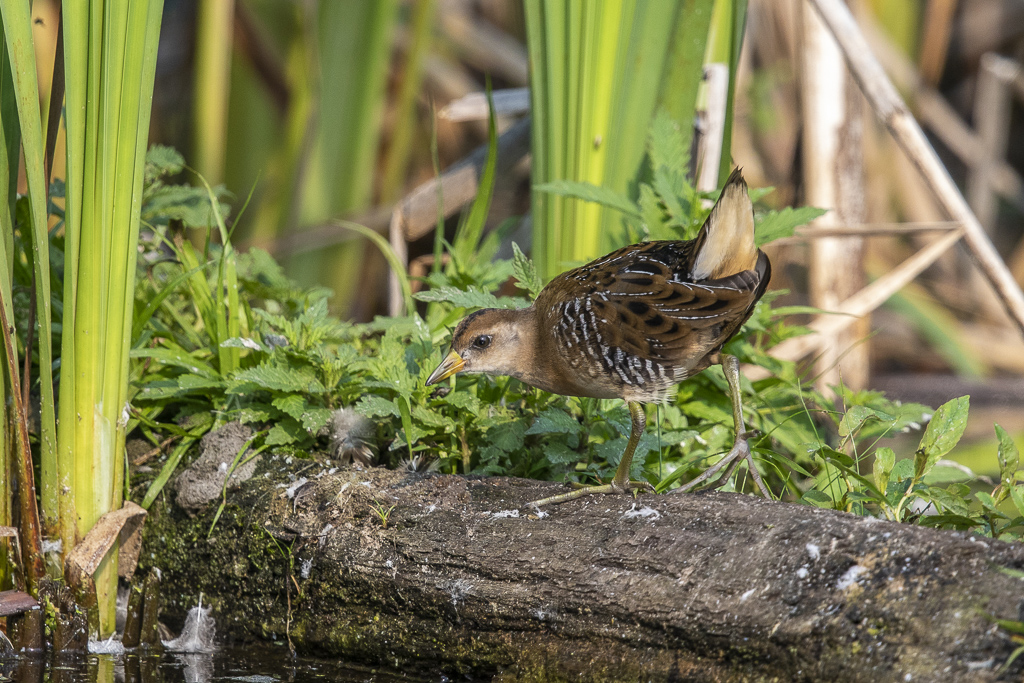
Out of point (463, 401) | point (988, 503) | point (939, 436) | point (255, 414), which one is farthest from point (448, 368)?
point (988, 503)

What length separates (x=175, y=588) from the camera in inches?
92.7

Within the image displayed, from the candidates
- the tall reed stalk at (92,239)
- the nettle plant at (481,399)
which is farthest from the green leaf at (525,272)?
the tall reed stalk at (92,239)

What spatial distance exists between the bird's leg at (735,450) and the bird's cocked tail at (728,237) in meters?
0.27

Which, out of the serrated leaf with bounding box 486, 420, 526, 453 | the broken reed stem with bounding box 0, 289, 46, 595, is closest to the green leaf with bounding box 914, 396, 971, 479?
the serrated leaf with bounding box 486, 420, 526, 453

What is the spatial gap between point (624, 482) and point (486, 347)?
540 mm

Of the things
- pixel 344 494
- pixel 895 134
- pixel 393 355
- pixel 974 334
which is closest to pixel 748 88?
pixel 974 334

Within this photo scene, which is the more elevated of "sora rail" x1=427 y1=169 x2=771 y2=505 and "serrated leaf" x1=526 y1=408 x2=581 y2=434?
"sora rail" x1=427 y1=169 x2=771 y2=505

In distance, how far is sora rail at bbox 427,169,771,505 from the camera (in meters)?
2.23

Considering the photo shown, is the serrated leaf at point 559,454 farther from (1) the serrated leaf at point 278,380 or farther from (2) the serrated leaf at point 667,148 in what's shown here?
(2) the serrated leaf at point 667,148

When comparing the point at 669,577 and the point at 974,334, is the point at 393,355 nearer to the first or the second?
the point at 669,577

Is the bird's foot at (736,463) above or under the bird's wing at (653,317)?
under

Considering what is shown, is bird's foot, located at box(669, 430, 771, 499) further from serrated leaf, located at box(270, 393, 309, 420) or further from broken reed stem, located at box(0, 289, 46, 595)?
broken reed stem, located at box(0, 289, 46, 595)

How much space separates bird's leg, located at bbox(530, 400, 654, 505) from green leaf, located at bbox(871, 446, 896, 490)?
50 cm

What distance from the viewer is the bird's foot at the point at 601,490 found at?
79.8 inches
